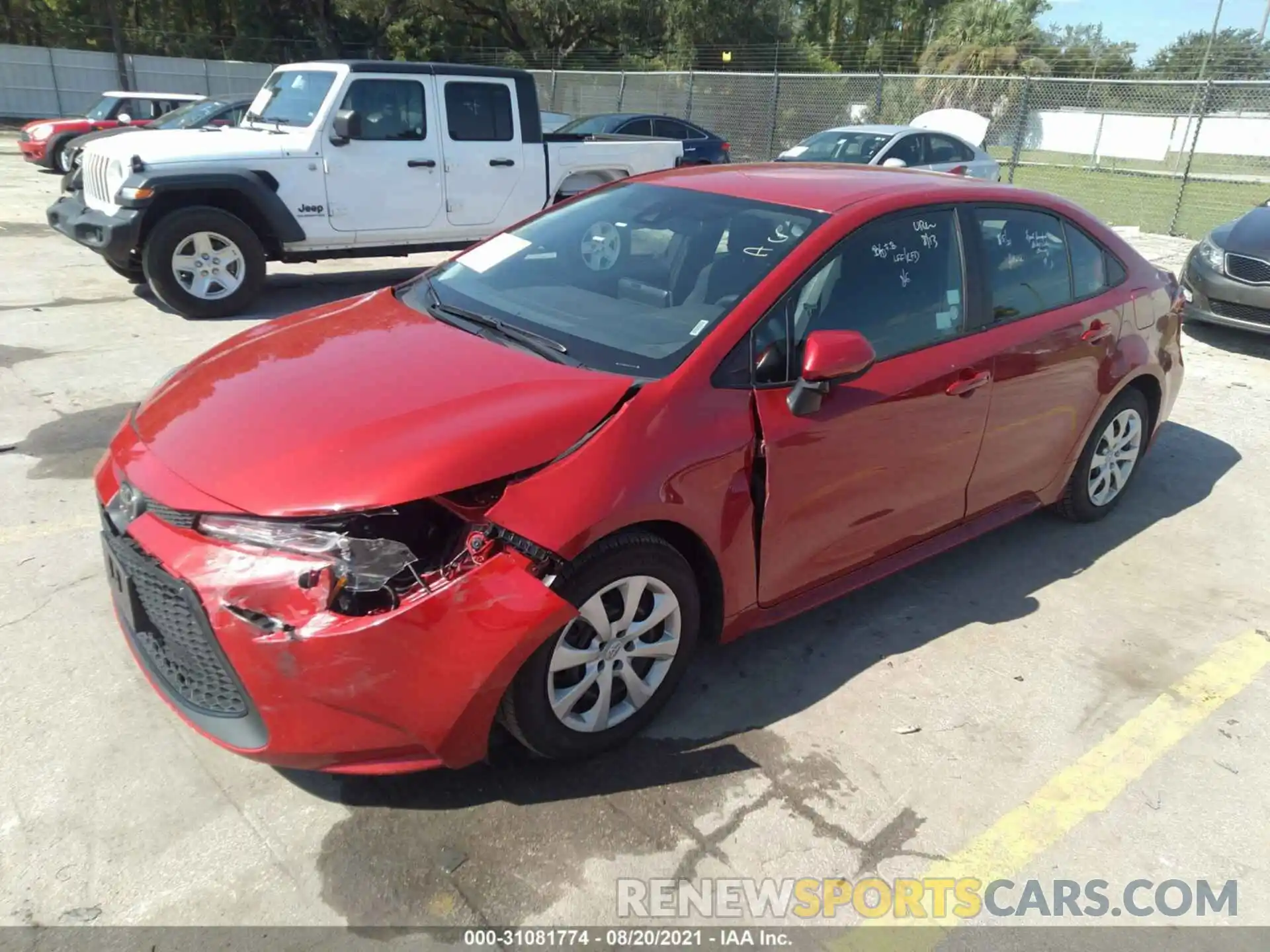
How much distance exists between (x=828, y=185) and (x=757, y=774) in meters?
2.17

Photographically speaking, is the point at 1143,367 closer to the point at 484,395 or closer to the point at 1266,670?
the point at 1266,670

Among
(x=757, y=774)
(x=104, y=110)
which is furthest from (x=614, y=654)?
(x=104, y=110)

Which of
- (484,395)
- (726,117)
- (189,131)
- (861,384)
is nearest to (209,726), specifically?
(484,395)

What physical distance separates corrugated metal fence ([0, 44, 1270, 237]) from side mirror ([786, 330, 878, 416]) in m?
12.9

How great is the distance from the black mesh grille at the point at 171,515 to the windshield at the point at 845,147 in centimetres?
1055

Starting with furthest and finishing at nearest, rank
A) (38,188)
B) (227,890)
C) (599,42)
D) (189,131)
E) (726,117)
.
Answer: (599,42) → (726,117) → (38,188) → (189,131) → (227,890)

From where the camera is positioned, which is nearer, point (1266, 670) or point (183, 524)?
point (183, 524)

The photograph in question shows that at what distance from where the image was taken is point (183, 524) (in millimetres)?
2434

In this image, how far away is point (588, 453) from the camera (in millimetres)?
2549

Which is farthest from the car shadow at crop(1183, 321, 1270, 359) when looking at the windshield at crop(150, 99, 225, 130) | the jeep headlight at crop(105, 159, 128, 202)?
the windshield at crop(150, 99, 225, 130)

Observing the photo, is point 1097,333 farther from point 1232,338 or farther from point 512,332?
point 1232,338

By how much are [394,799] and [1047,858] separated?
187cm

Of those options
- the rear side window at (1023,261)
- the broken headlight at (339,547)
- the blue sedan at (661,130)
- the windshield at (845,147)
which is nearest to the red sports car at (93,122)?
the blue sedan at (661,130)

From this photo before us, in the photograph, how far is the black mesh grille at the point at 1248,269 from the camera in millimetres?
7668
